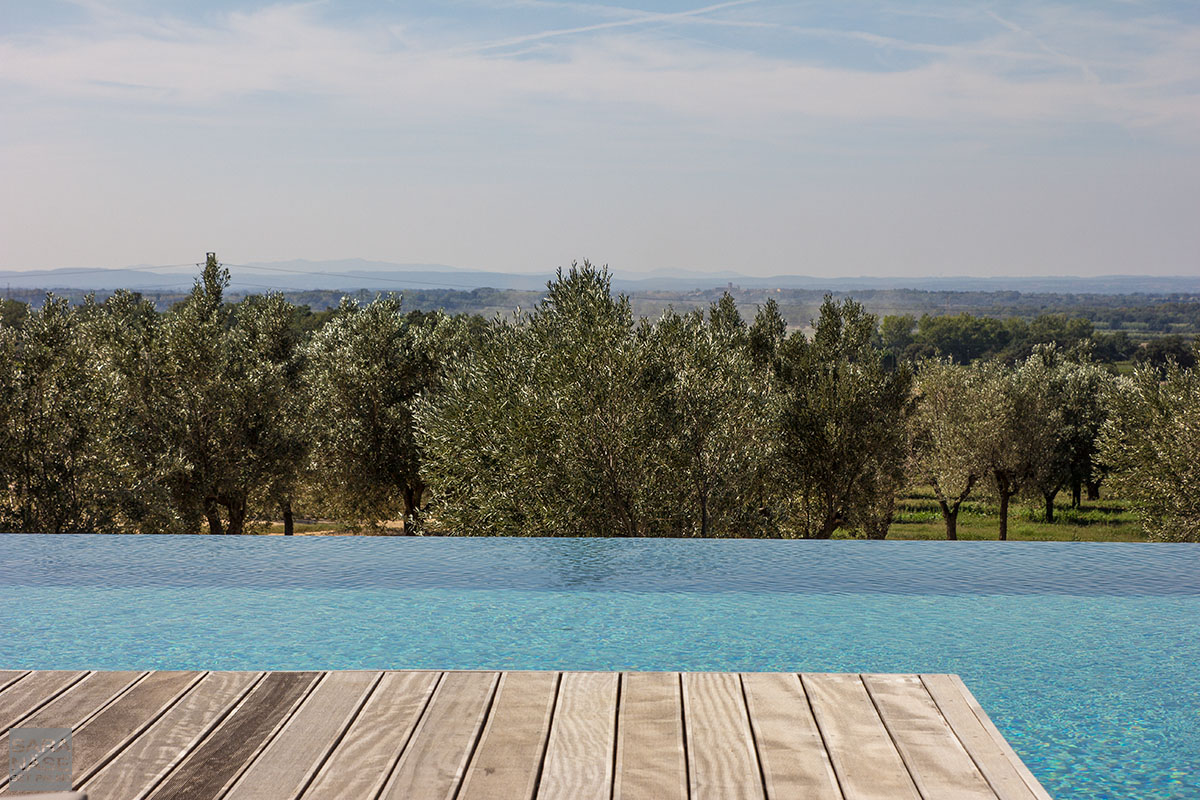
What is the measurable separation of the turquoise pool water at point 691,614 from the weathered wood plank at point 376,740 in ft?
9.45

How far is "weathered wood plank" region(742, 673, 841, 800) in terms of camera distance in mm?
2549

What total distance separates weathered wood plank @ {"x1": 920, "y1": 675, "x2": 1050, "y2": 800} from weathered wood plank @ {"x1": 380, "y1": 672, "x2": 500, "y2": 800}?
1.46m

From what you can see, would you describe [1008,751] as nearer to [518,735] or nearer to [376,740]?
[518,735]

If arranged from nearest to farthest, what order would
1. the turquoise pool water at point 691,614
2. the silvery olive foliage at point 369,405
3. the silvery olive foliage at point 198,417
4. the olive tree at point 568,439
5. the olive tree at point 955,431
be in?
the turquoise pool water at point 691,614 → the olive tree at point 568,439 → the silvery olive foliage at point 198,417 → the silvery olive foliage at point 369,405 → the olive tree at point 955,431

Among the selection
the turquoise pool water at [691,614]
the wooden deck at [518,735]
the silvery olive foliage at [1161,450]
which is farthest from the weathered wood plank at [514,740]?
the silvery olive foliage at [1161,450]

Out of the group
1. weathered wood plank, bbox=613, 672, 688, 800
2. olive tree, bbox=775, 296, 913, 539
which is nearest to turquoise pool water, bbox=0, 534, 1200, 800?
weathered wood plank, bbox=613, 672, 688, 800

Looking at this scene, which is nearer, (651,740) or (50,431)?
(651,740)

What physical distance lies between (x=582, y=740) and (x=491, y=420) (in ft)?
45.2

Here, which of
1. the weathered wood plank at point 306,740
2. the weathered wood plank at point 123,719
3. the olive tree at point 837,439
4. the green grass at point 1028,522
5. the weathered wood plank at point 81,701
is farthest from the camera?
the green grass at point 1028,522

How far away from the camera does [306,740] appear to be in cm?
281

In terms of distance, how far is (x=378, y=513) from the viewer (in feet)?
78.0

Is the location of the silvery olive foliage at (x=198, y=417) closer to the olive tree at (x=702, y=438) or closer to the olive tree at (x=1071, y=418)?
the olive tree at (x=702, y=438)

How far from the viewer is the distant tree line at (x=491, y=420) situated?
50.0ft

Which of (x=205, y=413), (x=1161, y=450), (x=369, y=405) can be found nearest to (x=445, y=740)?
(x=205, y=413)
